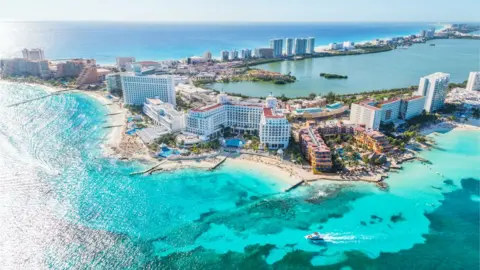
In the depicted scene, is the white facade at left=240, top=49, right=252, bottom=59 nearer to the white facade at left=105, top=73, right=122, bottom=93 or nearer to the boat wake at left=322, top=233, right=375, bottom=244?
the white facade at left=105, top=73, right=122, bottom=93

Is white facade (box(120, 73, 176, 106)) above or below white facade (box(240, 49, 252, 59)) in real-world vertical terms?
below

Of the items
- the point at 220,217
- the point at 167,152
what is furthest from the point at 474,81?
the point at 220,217

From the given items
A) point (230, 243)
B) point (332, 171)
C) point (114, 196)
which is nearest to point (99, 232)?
point (114, 196)

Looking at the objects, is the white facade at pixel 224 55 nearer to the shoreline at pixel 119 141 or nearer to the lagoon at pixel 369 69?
the lagoon at pixel 369 69

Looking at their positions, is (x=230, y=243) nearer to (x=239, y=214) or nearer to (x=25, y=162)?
(x=239, y=214)

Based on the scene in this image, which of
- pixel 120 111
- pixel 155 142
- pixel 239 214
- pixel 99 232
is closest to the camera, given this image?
pixel 99 232

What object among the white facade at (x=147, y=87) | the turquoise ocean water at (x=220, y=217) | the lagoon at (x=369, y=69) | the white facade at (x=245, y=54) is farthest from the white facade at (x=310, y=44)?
the turquoise ocean water at (x=220, y=217)

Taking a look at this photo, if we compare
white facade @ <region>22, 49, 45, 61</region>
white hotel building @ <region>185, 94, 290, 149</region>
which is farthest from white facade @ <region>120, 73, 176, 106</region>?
white facade @ <region>22, 49, 45, 61</region>
